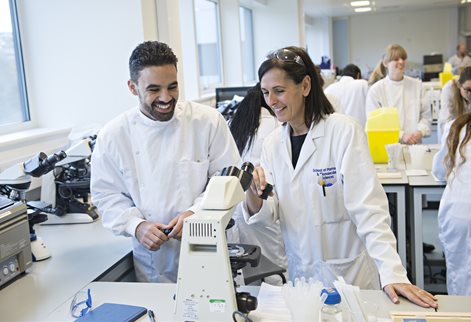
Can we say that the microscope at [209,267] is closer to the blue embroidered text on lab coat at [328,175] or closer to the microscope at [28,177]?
the blue embroidered text on lab coat at [328,175]

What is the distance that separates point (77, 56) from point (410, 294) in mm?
2522

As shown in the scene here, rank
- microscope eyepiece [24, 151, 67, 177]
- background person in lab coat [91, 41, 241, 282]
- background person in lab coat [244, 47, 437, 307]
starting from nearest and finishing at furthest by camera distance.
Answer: background person in lab coat [244, 47, 437, 307]
background person in lab coat [91, 41, 241, 282]
microscope eyepiece [24, 151, 67, 177]

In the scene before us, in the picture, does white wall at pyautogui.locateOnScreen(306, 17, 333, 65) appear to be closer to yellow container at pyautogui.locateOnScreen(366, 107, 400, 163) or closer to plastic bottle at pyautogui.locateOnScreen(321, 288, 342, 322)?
yellow container at pyautogui.locateOnScreen(366, 107, 400, 163)

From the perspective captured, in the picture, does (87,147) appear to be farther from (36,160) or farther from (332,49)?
(332,49)

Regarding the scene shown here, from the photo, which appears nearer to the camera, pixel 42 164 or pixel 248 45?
pixel 42 164

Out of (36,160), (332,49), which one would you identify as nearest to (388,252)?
(36,160)

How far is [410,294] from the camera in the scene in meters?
1.36

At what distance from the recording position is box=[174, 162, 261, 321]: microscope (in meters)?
1.15

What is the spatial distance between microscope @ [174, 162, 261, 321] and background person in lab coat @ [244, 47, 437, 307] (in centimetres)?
42

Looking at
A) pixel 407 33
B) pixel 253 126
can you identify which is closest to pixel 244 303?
pixel 253 126

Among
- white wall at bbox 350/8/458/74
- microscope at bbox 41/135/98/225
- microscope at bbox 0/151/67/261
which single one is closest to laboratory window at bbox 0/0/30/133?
microscope at bbox 41/135/98/225

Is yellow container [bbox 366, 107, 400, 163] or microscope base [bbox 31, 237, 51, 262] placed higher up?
yellow container [bbox 366, 107, 400, 163]

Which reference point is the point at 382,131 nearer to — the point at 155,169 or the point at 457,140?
the point at 457,140

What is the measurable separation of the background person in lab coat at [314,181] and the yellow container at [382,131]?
5.32 ft
